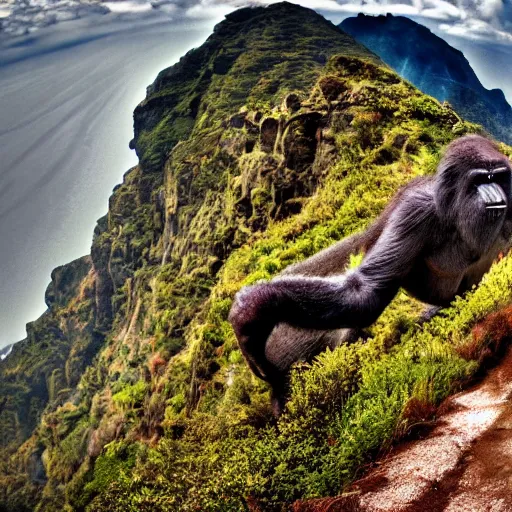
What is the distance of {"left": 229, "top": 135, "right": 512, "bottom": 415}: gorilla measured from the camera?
8.62 ft

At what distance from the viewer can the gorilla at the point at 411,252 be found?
263 cm

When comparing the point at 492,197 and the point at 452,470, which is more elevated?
the point at 492,197

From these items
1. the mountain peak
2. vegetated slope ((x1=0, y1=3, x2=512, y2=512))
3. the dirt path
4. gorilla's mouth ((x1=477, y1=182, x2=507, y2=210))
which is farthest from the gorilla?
the mountain peak

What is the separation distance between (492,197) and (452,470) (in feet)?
4.34

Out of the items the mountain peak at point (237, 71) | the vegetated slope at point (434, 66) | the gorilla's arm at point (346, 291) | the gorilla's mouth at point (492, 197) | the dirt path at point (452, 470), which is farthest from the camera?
the mountain peak at point (237, 71)

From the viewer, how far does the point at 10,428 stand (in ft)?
160

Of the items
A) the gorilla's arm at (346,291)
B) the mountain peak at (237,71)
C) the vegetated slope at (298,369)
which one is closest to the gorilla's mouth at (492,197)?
the gorilla's arm at (346,291)

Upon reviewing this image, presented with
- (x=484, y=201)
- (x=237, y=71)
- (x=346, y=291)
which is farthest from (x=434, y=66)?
(x=237, y=71)

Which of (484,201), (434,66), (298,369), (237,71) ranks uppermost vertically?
(237,71)

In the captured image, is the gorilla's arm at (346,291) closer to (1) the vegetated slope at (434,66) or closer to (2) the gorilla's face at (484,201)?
(2) the gorilla's face at (484,201)

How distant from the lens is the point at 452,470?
221 centimetres

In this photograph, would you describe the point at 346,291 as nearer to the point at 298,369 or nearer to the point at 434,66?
the point at 298,369

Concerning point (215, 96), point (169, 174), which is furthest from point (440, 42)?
point (215, 96)

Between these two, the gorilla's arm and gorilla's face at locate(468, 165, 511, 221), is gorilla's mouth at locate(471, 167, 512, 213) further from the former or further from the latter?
the gorilla's arm
